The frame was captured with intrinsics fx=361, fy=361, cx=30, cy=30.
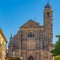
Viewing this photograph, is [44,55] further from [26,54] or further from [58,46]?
[58,46]

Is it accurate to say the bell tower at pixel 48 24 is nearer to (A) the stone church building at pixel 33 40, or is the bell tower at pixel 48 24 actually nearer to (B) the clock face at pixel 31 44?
(A) the stone church building at pixel 33 40

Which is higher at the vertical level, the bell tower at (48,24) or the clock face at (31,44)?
the bell tower at (48,24)

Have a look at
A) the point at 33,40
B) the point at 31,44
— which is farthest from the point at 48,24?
the point at 31,44

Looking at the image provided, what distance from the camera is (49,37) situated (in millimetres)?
84125

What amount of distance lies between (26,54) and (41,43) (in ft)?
14.3

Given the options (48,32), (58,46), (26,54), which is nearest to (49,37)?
(48,32)

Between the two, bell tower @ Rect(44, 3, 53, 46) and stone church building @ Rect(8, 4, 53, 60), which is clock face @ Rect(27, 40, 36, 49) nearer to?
stone church building @ Rect(8, 4, 53, 60)

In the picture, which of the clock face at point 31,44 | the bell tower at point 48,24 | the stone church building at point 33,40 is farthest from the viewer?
the clock face at point 31,44

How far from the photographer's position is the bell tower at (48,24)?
84.2m

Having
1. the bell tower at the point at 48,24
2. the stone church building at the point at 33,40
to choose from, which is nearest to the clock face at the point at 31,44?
the stone church building at the point at 33,40

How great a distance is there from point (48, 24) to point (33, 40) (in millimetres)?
5193

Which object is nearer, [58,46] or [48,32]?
[58,46]

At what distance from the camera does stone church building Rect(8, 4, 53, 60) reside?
275 ft

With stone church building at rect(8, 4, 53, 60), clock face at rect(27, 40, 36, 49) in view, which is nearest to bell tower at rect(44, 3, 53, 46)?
stone church building at rect(8, 4, 53, 60)
